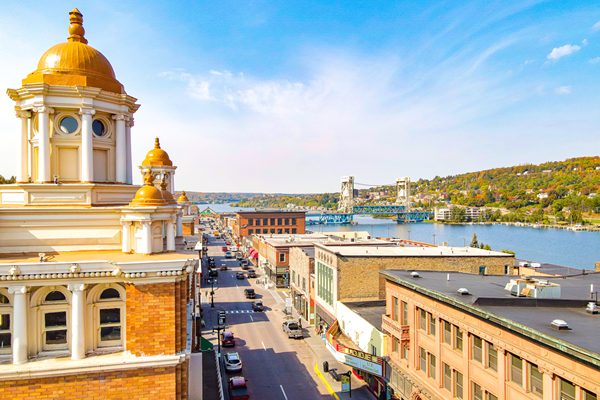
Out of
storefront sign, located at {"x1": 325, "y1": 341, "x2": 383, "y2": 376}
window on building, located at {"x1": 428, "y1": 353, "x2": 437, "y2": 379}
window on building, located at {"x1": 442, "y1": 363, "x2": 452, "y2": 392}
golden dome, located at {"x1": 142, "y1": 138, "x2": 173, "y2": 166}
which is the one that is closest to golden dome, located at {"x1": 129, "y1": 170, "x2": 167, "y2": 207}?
window on building, located at {"x1": 442, "y1": 363, "x2": 452, "y2": 392}

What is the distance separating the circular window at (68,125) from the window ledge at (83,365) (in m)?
9.11

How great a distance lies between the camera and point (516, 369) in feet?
53.5

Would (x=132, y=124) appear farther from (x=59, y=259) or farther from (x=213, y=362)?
(x=213, y=362)

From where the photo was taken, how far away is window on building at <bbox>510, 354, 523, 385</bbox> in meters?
16.1

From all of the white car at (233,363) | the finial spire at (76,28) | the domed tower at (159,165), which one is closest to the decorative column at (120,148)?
the finial spire at (76,28)

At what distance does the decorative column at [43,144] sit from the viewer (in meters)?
15.5

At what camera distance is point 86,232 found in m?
15.2

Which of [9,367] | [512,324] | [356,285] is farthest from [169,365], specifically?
[356,285]

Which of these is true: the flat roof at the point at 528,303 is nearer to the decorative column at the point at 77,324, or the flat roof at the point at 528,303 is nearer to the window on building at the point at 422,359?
the window on building at the point at 422,359

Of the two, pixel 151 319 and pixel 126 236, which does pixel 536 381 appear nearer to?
pixel 151 319

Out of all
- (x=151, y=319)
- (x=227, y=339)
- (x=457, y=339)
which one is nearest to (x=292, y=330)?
(x=227, y=339)

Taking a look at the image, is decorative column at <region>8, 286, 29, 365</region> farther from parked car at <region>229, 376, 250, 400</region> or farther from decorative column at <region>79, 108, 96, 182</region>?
parked car at <region>229, 376, 250, 400</region>

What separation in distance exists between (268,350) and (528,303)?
2623 centimetres

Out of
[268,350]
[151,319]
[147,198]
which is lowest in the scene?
[268,350]
